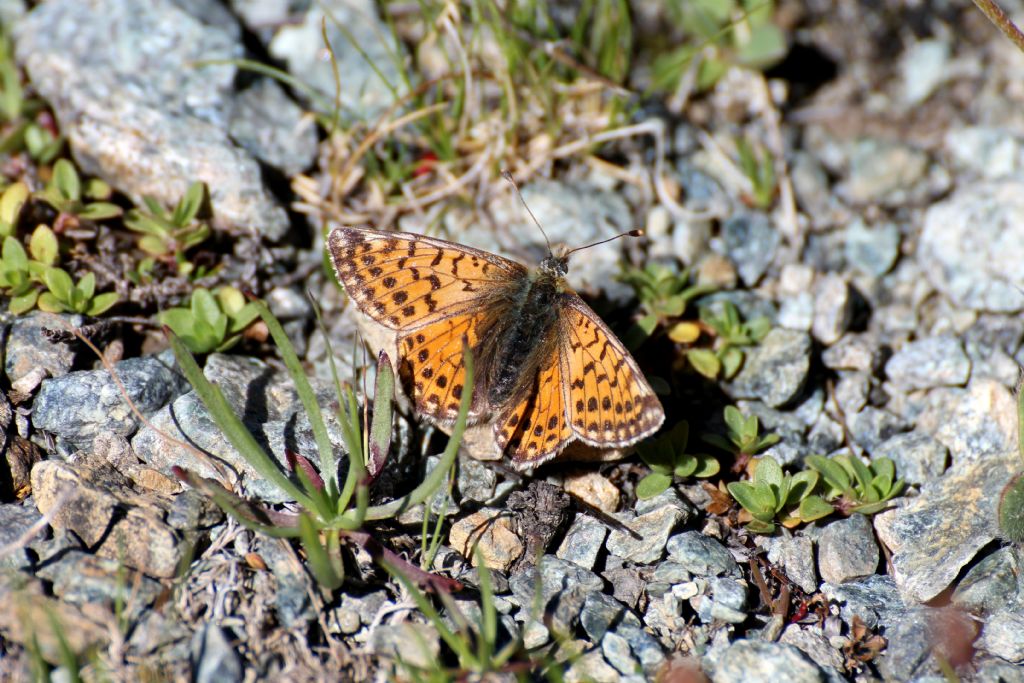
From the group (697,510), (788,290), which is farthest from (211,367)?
(788,290)

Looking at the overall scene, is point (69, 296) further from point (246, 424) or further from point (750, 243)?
point (750, 243)

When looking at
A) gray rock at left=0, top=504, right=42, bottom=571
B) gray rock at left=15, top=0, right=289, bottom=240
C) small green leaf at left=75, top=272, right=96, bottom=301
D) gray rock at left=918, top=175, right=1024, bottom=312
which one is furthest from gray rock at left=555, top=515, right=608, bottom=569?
gray rock at left=918, top=175, right=1024, bottom=312

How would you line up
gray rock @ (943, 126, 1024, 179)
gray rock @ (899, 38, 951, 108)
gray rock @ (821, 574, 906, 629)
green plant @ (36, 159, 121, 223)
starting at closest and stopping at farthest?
gray rock @ (821, 574, 906, 629), green plant @ (36, 159, 121, 223), gray rock @ (943, 126, 1024, 179), gray rock @ (899, 38, 951, 108)

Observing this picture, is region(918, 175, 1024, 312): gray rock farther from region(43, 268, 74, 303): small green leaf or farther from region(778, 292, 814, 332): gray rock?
region(43, 268, 74, 303): small green leaf

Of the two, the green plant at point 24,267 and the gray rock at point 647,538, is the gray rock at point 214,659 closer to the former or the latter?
the gray rock at point 647,538

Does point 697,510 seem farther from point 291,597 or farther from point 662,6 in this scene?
point 662,6
